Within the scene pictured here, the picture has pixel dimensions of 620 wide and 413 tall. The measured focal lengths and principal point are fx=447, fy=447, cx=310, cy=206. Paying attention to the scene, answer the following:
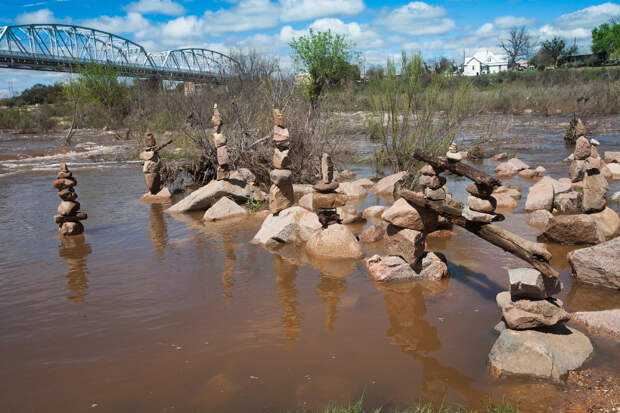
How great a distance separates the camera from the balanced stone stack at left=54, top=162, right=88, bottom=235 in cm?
895

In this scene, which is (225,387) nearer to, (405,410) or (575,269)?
(405,410)

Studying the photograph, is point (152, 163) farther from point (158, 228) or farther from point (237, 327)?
point (237, 327)

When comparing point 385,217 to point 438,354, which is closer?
point 438,354

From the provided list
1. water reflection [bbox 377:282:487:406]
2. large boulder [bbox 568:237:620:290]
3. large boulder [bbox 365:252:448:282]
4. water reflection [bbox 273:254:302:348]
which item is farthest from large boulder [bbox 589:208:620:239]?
water reflection [bbox 273:254:302:348]

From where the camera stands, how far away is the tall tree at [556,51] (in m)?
70.4

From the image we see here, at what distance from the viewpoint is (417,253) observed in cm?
641

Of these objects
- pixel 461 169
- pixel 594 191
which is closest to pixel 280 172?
pixel 461 169

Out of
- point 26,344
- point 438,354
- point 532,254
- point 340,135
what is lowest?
point 438,354

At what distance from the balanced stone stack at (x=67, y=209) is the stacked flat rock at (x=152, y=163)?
9.80 feet

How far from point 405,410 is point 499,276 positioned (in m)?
3.48

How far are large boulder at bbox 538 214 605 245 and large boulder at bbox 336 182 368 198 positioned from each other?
5354mm

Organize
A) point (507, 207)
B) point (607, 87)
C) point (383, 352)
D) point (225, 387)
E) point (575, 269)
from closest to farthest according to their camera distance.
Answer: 1. point (225, 387)
2. point (383, 352)
3. point (575, 269)
4. point (507, 207)
5. point (607, 87)

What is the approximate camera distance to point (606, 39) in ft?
218

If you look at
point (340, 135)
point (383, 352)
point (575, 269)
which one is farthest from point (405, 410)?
point (340, 135)
